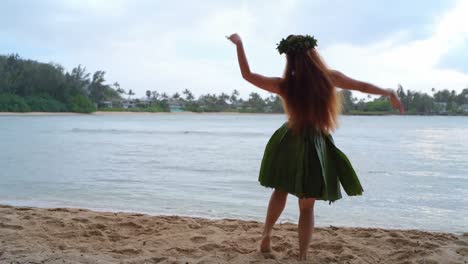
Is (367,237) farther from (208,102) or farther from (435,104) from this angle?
(208,102)

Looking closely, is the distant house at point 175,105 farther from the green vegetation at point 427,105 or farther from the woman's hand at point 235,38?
the woman's hand at point 235,38

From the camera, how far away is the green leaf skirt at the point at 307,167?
3.58 m

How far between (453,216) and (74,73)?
313 ft

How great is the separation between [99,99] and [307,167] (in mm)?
106142

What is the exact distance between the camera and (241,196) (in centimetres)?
816

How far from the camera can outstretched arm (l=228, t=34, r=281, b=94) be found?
3.60 m

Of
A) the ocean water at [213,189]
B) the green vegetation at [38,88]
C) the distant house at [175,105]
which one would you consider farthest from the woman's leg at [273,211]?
the distant house at [175,105]

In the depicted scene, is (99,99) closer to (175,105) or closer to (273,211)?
(175,105)

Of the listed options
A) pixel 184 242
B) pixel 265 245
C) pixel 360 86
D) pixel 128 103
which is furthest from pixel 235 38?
pixel 128 103

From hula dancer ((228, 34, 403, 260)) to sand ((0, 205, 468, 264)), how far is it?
2.19 feet

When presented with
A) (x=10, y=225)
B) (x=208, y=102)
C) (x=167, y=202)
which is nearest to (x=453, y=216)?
(x=167, y=202)

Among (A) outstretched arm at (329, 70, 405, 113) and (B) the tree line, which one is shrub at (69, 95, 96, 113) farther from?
(A) outstretched arm at (329, 70, 405, 113)

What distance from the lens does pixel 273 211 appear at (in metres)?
3.98

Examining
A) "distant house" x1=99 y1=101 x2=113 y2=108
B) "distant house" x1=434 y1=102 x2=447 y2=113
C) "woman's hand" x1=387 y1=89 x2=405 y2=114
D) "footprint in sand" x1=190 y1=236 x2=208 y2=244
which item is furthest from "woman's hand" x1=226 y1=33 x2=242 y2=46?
"distant house" x1=434 y1=102 x2=447 y2=113
